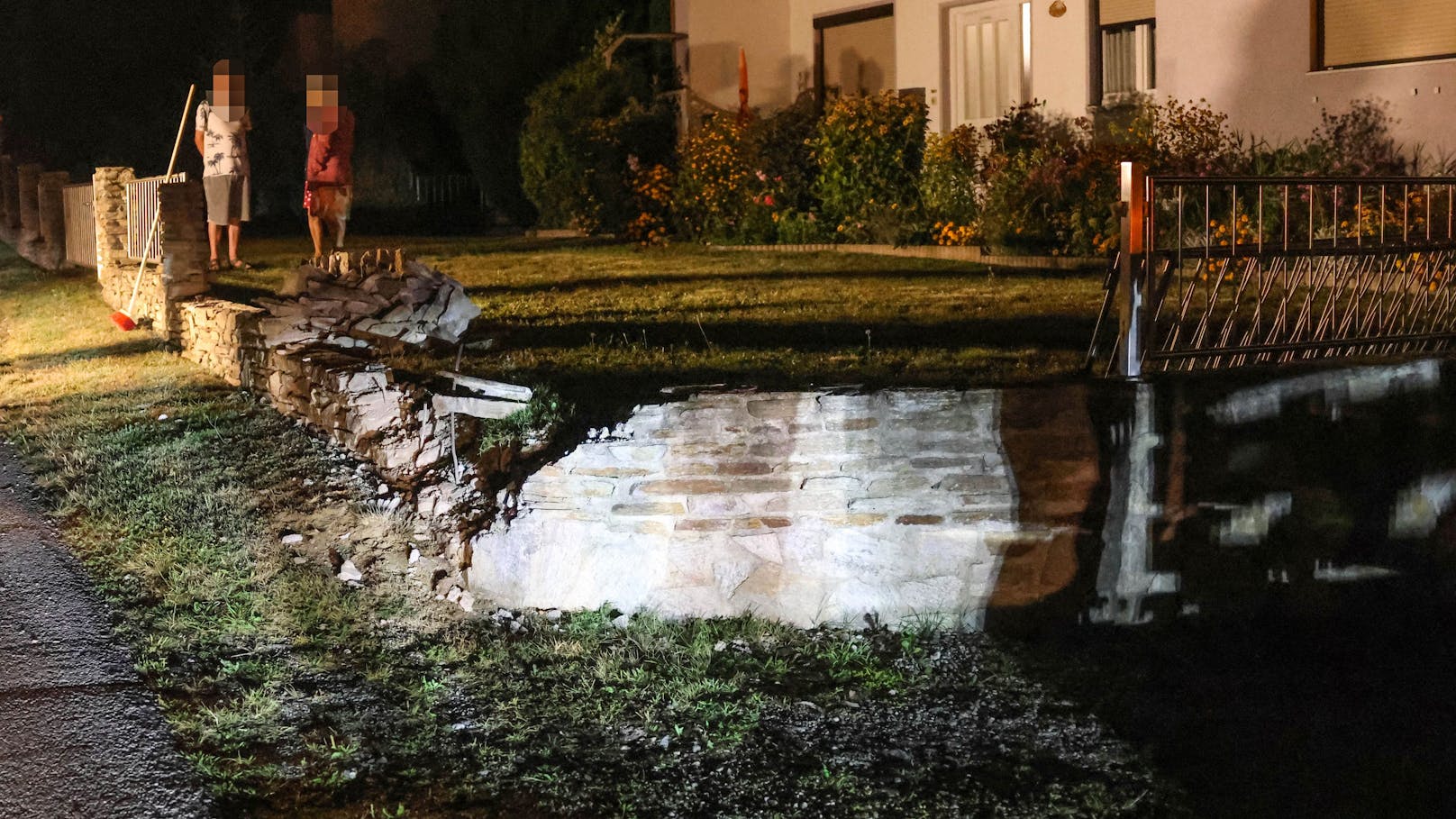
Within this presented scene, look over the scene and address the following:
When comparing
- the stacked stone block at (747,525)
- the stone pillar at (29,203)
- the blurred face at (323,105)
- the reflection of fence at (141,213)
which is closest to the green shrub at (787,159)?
the blurred face at (323,105)

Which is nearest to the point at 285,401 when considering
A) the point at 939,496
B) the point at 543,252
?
the point at 939,496

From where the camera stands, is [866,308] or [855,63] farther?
[855,63]

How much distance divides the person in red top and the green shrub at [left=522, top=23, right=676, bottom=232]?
4647 mm

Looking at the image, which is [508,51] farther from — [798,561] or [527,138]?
[798,561]

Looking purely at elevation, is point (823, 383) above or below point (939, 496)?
above

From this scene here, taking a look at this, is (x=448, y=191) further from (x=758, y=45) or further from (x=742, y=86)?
(x=742, y=86)

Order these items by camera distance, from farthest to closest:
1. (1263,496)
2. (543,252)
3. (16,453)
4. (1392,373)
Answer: (543,252), (16,453), (1392,373), (1263,496)

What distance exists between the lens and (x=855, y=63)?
16594mm

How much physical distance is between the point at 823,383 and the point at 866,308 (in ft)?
9.35

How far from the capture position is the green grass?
13.6 ft

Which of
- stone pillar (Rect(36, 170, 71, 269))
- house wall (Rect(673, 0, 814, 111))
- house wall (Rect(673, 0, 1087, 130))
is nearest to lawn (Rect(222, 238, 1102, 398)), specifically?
house wall (Rect(673, 0, 1087, 130))

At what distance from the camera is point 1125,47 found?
12953 mm

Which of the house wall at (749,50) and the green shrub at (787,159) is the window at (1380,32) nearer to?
the green shrub at (787,159)

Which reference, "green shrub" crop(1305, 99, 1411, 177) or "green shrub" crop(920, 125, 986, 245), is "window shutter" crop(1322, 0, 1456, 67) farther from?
"green shrub" crop(920, 125, 986, 245)
